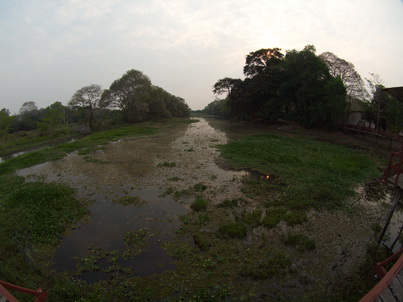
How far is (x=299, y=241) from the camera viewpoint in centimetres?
789

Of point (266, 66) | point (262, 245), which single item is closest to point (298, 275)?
point (262, 245)

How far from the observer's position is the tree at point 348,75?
1215 inches

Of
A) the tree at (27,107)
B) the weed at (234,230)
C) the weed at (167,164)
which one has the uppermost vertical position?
the tree at (27,107)

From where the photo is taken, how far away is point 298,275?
648 centimetres

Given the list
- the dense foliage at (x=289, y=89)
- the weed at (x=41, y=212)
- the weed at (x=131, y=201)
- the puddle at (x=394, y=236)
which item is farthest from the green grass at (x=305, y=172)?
the dense foliage at (x=289, y=89)

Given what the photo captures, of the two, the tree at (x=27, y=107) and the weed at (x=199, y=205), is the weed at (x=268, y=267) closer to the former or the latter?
the weed at (x=199, y=205)

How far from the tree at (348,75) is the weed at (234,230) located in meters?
31.2

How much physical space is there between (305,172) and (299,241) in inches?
310

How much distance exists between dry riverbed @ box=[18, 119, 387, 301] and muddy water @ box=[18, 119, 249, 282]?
47 mm

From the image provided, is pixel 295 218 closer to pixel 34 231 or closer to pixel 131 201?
pixel 131 201

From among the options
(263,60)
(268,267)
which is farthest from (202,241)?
(263,60)

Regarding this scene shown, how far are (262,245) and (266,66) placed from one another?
43421 millimetres

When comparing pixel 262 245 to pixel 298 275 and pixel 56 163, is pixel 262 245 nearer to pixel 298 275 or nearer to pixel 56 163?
pixel 298 275

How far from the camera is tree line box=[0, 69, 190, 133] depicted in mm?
40375
